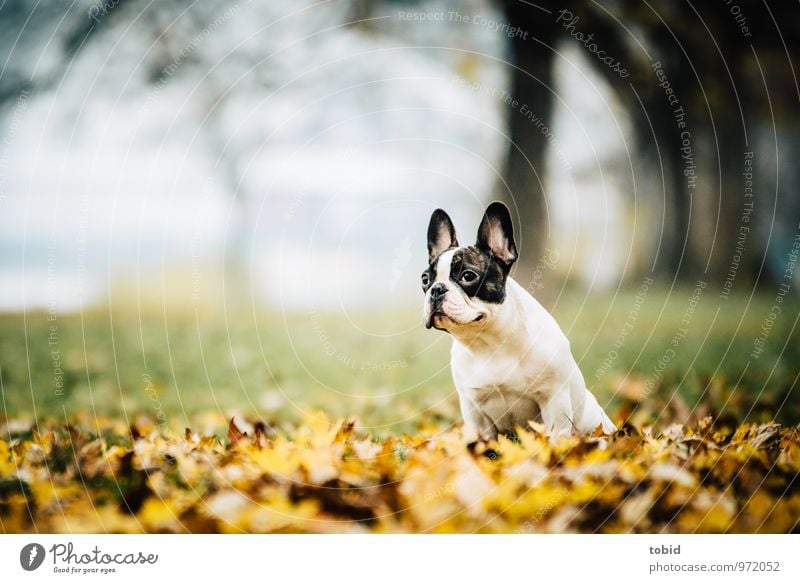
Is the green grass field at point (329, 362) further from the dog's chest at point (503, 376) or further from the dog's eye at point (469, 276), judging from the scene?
the dog's eye at point (469, 276)

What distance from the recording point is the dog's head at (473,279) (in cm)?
255

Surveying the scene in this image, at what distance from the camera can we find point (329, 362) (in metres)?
4.57

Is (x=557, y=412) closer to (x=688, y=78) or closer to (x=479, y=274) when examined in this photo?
(x=479, y=274)

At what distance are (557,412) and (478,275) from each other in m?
0.55

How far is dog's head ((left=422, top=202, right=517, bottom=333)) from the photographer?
2.55 meters

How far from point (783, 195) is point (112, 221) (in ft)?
19.7

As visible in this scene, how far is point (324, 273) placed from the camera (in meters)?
4.22
